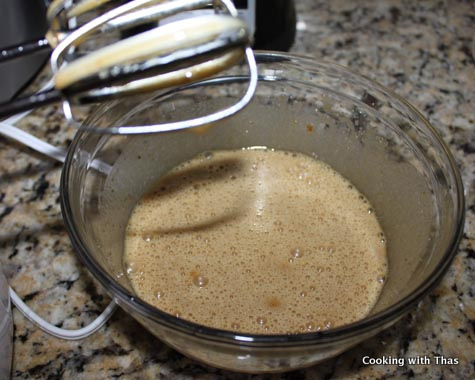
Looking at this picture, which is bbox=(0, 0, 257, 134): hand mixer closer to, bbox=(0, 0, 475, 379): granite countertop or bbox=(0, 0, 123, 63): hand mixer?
bbox=(0, 0, 123, 63): hand mixer

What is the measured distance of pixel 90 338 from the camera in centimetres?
72

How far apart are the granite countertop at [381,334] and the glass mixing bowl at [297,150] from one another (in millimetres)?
64

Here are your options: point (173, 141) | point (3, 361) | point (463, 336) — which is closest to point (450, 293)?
point (463, 336)

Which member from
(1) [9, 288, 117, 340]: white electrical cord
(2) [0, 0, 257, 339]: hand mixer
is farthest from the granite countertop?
(2) [0, 0, 257, 339]: hand mixer

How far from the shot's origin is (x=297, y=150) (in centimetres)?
90

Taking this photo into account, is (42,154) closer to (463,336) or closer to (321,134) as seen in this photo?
(321,134)

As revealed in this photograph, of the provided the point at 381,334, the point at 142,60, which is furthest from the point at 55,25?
the point at 381,334

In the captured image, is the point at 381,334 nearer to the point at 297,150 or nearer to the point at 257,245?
the point at 257,245

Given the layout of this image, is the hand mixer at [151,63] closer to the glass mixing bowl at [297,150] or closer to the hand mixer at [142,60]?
the hand mixer at [142,60]

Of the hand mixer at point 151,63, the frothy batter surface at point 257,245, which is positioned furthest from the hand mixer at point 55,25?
the frothy batter surface at point 257,245

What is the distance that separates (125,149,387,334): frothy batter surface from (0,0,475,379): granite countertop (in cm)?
6

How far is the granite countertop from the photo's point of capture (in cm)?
69

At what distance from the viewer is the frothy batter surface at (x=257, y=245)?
0.71 metres

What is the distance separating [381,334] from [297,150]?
0.30m
